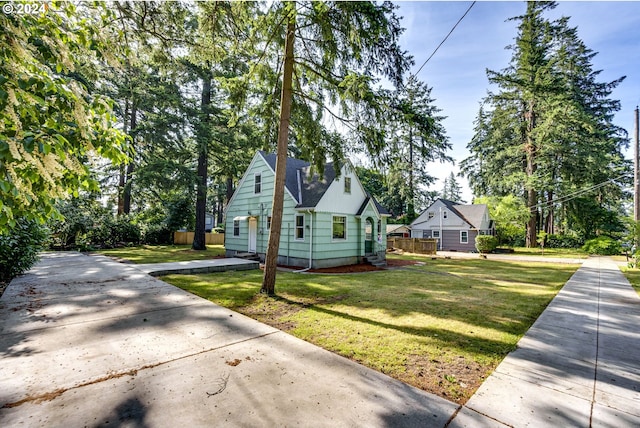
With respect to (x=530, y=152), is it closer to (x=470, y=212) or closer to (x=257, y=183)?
(x=470, y=212)

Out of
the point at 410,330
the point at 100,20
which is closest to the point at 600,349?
the point at 410,330

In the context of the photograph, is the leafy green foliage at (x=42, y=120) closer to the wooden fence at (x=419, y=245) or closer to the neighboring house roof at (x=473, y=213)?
the wooden fence at (x=419, y=245)

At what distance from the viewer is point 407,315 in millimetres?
5613

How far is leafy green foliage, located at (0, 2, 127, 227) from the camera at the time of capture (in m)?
1.96

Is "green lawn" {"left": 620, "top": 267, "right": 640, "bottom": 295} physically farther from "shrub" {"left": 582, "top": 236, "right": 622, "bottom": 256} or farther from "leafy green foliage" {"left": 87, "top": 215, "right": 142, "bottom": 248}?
"leafy green foliage" {"left": 87, "top": 215, "right": 142, "bottom": 248}

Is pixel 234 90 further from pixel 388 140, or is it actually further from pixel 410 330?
pixel 410 330

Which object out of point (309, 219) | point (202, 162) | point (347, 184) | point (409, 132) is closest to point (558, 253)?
point (347, 184)

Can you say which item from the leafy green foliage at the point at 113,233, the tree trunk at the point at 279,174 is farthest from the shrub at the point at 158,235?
the tree trunk at the point at 279,174

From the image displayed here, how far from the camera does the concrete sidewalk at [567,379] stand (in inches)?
99.1

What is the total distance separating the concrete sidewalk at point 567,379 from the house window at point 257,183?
1201cm

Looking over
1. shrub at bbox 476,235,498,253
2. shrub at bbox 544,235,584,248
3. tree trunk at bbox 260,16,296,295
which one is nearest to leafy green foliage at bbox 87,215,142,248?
tree trunk at bbox 260,16,296,295

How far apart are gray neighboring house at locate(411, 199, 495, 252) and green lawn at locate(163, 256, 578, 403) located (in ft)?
59.2

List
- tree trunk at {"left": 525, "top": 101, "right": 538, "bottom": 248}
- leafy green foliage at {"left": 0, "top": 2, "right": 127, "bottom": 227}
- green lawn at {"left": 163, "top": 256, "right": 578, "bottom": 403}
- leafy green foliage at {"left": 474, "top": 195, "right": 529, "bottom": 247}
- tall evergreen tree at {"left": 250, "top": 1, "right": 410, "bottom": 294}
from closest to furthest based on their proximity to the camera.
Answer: leafy green foliage at {"left": 0, "top": 2, "right": 127, "bottom": 227}, green lawn at {"left": 163, "top": 256, "right": 578, "bottom": 403}, tall evergreen tree at {"left": 250, "top": 1, "right": 410, "bottom": 294}, leafy green foliage at {"left": 474, "top": 195, "right": 529, "bottom": 247}, tree trunk at {"left": 525, "top": 101, "right": 538, "bottom": 248}

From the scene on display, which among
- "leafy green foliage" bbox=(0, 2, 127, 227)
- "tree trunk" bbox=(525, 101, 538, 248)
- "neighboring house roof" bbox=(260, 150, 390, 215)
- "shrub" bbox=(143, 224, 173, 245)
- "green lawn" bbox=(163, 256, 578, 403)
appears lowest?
"green lawn" bbox=(163, 256, 578, 403)
